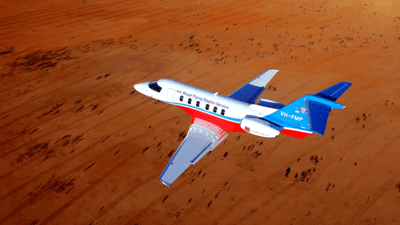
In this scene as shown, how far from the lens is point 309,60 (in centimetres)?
2970

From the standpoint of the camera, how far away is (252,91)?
22.2 meters

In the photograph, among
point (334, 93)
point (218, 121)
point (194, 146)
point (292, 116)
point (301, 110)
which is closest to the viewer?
point (301, 110)

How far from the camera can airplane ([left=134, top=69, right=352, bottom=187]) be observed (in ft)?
52.5

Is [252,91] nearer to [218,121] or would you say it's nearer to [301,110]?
[218,121]

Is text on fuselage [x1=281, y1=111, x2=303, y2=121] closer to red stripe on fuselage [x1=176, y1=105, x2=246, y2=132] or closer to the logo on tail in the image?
the logo on tail

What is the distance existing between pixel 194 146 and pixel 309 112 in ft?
24.0

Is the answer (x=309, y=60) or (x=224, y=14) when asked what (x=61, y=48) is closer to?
(x=224, y=14)

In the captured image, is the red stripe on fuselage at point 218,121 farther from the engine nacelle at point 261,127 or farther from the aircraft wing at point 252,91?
the aircraft wing at point 252,91

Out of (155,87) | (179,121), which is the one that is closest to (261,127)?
(179,121)

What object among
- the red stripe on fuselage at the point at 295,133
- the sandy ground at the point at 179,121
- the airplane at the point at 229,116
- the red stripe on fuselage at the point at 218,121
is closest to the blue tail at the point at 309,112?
the airplane at the point at 229,116

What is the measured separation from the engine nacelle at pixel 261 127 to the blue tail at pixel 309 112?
742 mm

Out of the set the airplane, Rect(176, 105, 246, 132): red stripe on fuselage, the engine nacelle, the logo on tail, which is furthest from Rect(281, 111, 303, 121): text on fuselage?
Rect(176, 105, 246, 132): red stripe on fuselage

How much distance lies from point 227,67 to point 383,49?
1901 centimetres

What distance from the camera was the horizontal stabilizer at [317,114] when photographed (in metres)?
15.3
